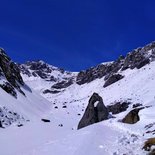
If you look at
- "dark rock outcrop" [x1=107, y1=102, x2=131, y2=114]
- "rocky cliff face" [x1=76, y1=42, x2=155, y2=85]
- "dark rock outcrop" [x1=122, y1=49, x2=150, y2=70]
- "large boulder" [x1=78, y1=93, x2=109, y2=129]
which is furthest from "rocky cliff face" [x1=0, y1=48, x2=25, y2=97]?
"rocky cliff face" [x1=76, y1=42, x2=155, y2=85]

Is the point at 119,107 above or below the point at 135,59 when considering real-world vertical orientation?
below

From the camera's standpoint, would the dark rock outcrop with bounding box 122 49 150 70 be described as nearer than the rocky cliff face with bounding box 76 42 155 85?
Yes

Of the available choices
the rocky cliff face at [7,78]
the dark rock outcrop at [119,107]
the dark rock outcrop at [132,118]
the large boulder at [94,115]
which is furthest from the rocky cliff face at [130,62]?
the dark rock outcrop at [132,118]

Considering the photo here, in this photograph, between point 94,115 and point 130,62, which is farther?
point 130,62

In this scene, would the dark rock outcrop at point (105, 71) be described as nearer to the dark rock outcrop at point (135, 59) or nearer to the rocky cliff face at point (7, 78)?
the dark rock outcrop at point (135, 59)

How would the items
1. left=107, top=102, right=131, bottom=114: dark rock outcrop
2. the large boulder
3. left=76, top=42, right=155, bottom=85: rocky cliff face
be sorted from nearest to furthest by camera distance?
1. the large boulder
2. left=107, top=102, right=131, bottom=114: dark rock outcrop
3. left=76, top=42, right=155, bottom=85: rocky cliff face

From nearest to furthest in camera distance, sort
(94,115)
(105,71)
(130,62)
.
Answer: (94,115) → (130,62) → (105,71)

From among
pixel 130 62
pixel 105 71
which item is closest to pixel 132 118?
pixel 130 62

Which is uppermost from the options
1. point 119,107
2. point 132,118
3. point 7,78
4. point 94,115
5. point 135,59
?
point 135,59

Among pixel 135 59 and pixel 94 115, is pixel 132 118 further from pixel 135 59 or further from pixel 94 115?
pixel 135 59

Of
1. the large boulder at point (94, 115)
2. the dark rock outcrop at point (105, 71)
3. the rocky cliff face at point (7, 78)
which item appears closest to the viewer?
the large boulder at point (94, 115)

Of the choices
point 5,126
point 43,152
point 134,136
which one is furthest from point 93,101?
point 43,152

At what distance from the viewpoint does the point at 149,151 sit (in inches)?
534

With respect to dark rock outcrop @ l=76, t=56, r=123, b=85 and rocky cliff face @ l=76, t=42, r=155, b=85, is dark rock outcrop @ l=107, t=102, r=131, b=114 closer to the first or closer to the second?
rocky cliff face @ l=76, t=42, r=155, b=85
